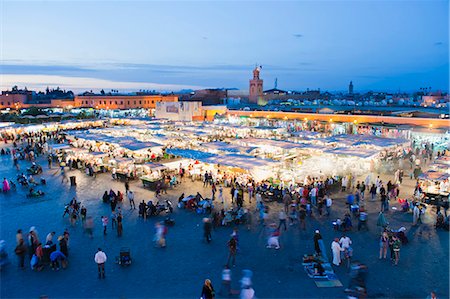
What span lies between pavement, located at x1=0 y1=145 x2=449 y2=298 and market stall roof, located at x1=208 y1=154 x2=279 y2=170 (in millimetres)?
2416

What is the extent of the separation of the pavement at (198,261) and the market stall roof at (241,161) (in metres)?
2.42

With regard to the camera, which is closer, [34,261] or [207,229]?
[34,261]

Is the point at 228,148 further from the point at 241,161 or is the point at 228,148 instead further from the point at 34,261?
the point at 34,261

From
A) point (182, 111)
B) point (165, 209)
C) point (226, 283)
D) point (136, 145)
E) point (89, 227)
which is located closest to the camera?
point (226, 283)

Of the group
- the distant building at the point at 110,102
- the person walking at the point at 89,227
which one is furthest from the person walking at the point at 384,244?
the distant building at the point at 110,102

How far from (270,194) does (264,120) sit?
21409mm

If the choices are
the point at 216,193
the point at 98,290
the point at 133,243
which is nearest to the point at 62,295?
the point at 98,290

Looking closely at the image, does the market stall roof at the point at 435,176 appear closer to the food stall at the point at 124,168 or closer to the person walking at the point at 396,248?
the person walking at the point at 396,248

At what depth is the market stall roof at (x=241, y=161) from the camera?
13657 millimetres

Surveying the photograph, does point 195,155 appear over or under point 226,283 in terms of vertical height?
over

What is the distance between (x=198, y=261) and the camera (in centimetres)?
780

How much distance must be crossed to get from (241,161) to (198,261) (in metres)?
6.89

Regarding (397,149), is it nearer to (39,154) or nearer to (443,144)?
(443,144)

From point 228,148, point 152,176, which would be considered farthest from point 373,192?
point 152,176
